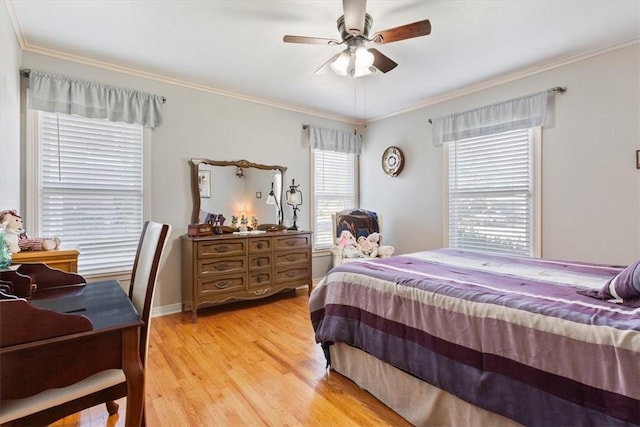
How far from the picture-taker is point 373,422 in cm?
169

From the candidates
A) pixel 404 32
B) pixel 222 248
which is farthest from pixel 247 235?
pixel 404 32

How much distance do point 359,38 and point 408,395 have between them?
7.21 ft

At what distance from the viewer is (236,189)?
12.8 ft

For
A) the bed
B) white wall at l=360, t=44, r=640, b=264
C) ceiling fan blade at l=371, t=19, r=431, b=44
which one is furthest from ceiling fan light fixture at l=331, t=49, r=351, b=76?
white wall at l=360, t=44, r=640, b=264

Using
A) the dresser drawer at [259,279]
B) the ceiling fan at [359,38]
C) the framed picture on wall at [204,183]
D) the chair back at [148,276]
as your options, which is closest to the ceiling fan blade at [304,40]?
the ceiling fan at [359,38]

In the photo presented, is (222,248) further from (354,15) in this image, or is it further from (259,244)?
(354,15)

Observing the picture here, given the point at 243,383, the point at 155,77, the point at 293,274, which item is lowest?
the point at 243,383

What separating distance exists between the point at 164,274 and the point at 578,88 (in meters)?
4.49

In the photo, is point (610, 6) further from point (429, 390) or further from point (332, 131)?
point (332, 131)

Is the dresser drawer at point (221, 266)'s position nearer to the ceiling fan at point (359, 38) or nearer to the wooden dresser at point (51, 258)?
the wooden dresser at point (51, 258)

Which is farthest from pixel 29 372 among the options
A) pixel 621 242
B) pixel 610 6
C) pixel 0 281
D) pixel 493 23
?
pixel 621 242

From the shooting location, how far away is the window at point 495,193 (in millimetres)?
3300

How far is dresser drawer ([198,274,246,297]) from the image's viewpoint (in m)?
3.29

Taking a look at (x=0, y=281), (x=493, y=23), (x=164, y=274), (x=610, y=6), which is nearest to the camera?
(x=0, y=281)
